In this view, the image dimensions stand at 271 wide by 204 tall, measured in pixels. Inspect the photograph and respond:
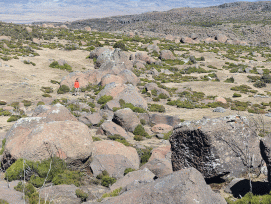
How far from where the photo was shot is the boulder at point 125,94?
72.4 feet

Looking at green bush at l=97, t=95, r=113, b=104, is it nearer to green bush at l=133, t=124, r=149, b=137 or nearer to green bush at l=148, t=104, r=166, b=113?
green bush at l=148, t=104, r=166, b=113

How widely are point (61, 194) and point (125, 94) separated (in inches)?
589

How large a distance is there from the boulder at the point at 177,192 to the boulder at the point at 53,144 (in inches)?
202

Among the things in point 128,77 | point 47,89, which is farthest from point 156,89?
point 47,89

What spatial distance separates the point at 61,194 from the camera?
8000 mm

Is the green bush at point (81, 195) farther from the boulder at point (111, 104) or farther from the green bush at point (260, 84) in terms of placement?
the green bush at point (260, 84)

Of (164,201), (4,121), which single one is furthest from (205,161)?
(4,121)

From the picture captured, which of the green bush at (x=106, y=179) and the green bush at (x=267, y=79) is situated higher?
the green bush at (x=106, y=179)

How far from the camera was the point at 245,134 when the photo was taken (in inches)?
322

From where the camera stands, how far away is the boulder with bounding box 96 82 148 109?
869 inches

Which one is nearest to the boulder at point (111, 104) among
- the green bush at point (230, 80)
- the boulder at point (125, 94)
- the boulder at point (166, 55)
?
the boulder at point (125, 94)

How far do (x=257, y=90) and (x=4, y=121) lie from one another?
29669 millimetres

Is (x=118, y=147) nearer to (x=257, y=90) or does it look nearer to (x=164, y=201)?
(x=164, y=201)

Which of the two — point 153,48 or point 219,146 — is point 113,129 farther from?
point 153,48
